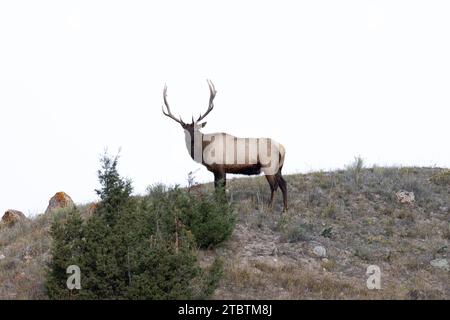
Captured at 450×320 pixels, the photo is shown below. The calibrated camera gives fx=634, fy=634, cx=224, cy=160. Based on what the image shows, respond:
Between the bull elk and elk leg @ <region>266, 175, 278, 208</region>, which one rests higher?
the bull elk

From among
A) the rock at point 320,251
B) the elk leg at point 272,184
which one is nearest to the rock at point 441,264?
the rock at point 320,251

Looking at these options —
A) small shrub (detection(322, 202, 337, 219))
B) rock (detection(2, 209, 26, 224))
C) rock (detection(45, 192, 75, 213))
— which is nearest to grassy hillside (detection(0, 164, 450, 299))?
small shrub (detection(322, 202, 337, 219))

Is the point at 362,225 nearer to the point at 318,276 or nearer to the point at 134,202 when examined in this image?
the point at 318,276

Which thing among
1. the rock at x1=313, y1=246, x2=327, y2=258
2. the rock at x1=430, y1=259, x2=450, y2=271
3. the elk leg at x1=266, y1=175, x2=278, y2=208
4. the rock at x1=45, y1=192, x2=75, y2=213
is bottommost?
the rock at x1=430, y1=259, x2=450, y2=271

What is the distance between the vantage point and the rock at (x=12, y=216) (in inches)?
558

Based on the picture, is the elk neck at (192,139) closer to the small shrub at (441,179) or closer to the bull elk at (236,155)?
the bull elk at (236,155)

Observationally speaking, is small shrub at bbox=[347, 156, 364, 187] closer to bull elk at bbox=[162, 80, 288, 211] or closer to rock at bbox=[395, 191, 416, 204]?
rock at bbox=[395, 191, 416, 204]

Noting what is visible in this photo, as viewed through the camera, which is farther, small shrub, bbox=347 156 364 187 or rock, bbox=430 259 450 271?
small shrub, bbox=347 156 364 187

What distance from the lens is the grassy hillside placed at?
995cm

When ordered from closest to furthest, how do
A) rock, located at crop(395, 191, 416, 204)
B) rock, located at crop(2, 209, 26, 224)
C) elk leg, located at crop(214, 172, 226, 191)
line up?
elk leg, located at crop(214, 172, 226, 191) → rock, located at crop(2, 209, 26, 224) → rock, located at crop(395, 191, 416, 204)

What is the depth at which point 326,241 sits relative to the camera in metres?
12.2

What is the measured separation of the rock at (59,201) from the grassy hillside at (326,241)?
44 centimetres

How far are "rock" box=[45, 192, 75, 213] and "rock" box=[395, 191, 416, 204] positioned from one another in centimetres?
752
